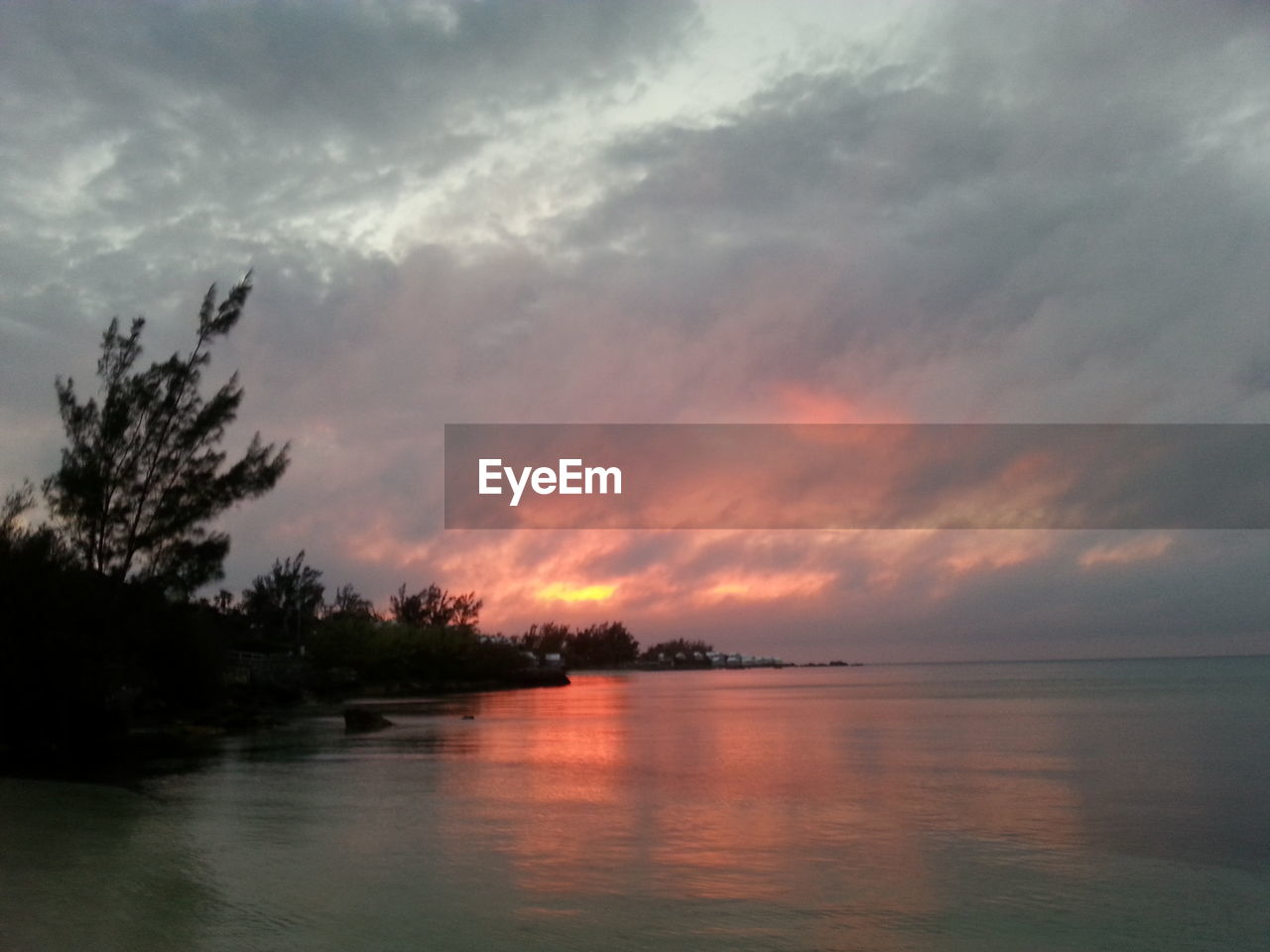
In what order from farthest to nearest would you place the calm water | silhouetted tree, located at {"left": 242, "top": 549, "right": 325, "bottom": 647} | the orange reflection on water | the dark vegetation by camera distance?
silhouetted tree, located at {"left": 242, "top": 549, "right": 325, "bottom": 647}, the dark vegetation, the orange reflection on water, the calm water

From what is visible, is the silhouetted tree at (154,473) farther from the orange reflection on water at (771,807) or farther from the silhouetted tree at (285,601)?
the silhouetted tree at (285,601)

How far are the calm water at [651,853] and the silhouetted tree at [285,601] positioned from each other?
77884mm

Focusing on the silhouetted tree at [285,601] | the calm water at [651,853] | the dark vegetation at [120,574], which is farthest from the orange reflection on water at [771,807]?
the silhouetted tree at [285,601]

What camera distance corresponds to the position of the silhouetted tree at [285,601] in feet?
342

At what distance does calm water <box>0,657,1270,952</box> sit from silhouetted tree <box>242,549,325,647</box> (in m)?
77.9

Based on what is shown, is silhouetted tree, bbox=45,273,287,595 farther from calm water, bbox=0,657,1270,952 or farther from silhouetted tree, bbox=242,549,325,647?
silhouetted tree, bbox=242,549,325,647

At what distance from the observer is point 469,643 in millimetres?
107938

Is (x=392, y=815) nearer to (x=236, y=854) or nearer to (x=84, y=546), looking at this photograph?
(x=236, y=854)

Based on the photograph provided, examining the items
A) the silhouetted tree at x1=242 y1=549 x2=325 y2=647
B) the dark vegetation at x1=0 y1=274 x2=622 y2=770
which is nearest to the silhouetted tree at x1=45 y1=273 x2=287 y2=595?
the dark vegetation at x1=0 y1=274 x2=622 y2=770

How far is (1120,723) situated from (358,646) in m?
63.0

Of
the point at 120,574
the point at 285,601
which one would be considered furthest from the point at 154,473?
the point at 285,601

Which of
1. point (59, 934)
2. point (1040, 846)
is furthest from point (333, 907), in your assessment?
point (1040, 846)

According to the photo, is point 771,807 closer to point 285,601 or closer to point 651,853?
point 651,853

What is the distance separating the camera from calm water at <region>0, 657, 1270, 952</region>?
10719 mm
